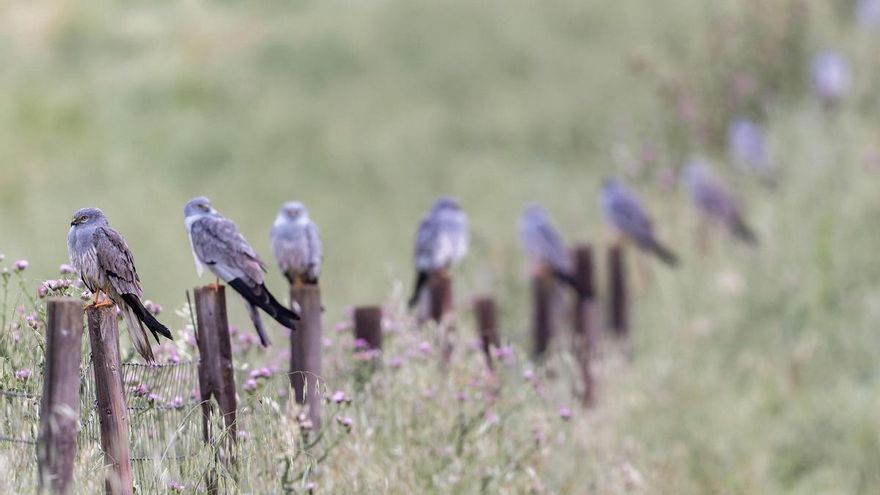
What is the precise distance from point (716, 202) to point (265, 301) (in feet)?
25.8

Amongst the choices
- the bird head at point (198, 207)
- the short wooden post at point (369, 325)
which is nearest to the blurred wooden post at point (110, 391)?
the bird head at point (198, 207)

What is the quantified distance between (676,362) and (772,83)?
274 inches

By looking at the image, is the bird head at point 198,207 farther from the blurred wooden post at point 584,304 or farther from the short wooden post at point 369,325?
the blurred wooden post at point 584,304

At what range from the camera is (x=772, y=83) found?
50.5 ft

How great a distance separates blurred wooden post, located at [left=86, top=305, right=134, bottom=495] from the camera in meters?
3.98

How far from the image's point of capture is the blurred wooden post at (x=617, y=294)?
996 centimetres

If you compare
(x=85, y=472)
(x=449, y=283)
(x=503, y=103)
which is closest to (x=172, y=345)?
(x=85, y=472)

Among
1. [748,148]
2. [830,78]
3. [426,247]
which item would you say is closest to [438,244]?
[426,247]

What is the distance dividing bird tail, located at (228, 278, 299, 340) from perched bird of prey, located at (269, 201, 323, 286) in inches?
37.6

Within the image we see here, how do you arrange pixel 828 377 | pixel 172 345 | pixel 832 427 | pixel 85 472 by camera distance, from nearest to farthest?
pixel 85 472 < pixel 172 345 < pixel 832 427 < pixel 828 377

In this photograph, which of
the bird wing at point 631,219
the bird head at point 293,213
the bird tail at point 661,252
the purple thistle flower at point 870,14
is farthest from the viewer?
the purple thistle flower at point 870,14

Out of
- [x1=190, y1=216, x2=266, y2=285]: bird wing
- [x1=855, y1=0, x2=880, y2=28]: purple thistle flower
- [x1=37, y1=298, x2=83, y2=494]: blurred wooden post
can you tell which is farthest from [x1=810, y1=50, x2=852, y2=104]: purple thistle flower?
[x1=37, y1=298, x2=83, y2=494]: blurred wooden post

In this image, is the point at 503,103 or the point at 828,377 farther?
the point at 503,103

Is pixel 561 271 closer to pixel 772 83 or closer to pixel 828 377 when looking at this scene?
pixel 828 377
